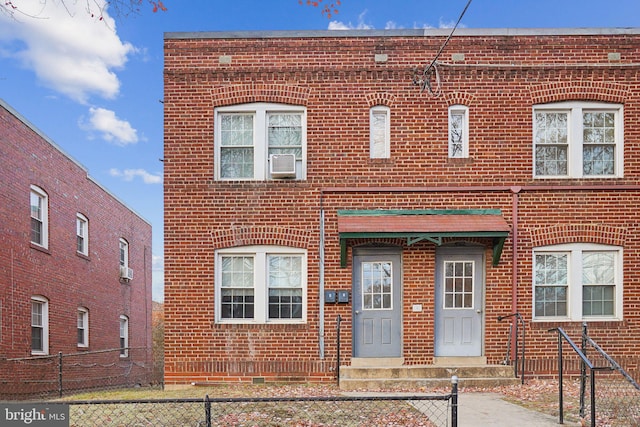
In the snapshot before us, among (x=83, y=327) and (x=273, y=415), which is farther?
(x=83, y=327)

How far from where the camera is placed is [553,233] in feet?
39.2

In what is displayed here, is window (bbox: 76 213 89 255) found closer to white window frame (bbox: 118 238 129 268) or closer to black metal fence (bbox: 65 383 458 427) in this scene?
white window frame (bbox: 118 238 129 268)

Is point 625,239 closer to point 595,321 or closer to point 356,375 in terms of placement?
point 595,321

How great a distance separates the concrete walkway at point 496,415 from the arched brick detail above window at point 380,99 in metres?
6.02

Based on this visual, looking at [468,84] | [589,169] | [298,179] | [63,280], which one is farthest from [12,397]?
[589,169]

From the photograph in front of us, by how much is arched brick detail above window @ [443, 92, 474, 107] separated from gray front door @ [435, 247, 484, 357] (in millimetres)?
3062

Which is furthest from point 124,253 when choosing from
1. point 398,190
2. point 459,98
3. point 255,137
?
point 459,98

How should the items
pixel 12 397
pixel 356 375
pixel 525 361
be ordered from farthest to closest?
pixel 12 397 → pixel 525 361 → pixel 356 375

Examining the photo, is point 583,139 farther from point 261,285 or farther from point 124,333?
point 124,333

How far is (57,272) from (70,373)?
119 inches

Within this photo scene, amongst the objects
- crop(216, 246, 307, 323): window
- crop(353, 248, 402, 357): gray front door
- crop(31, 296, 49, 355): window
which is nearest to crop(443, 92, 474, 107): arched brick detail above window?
crop(353, 248, 402, 357): gray front door

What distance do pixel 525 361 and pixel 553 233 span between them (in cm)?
268

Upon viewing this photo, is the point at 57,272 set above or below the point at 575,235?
below

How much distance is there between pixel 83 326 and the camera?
18.5 meters
